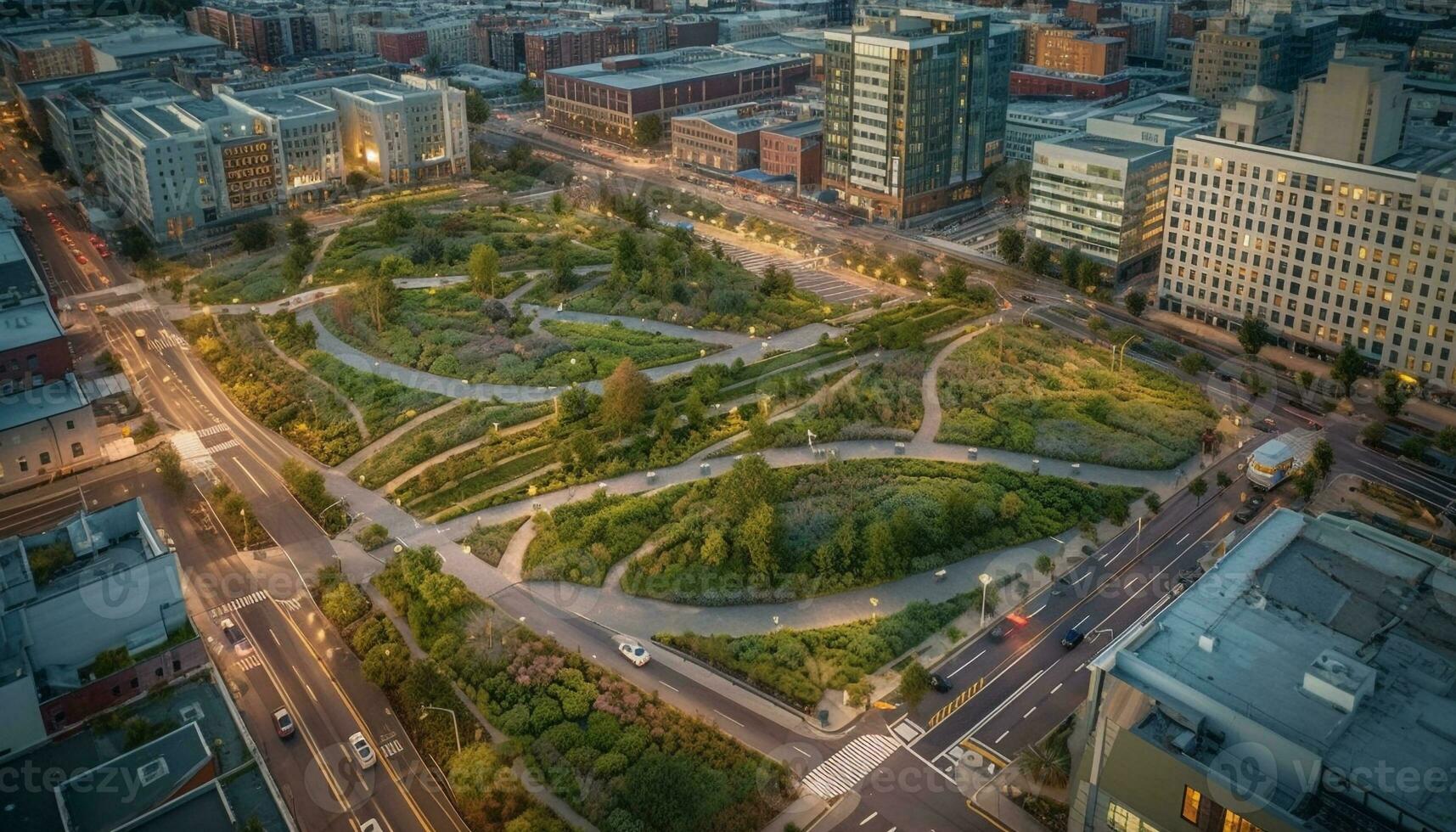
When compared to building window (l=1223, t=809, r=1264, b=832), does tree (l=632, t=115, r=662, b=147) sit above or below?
above

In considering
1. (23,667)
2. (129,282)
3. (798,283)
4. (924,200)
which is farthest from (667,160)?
(23,667)

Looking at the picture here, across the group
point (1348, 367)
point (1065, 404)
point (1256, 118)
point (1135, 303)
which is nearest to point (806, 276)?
point (1135, 303)

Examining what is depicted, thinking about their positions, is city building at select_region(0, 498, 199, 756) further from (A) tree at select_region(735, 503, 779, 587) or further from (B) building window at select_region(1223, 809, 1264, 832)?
(B) building window at select_region(1223, 809, 1264, 832)

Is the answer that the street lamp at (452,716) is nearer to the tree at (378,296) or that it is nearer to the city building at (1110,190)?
the tree at (378,296)

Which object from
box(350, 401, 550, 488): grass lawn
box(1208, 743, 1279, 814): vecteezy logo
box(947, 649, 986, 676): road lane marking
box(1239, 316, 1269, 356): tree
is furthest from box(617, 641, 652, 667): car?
box(1239, 316, 1269, 356): tree

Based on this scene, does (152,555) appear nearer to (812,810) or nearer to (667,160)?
(812,810)

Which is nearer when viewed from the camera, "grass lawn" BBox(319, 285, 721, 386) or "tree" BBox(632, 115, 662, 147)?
"grass lawn" BBox(319, 285, 721, 386)

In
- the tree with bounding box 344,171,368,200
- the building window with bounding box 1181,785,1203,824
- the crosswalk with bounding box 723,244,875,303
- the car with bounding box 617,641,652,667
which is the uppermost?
the tree with bounding box 344,171,368,200
